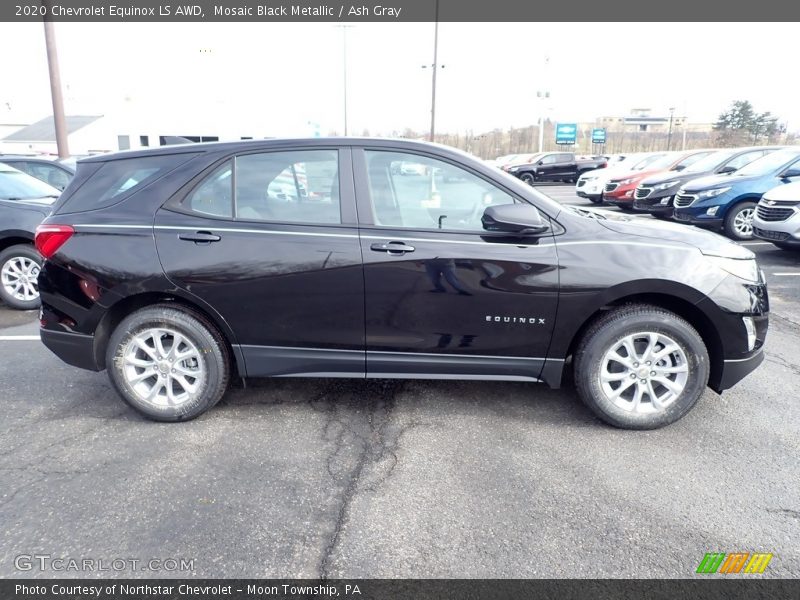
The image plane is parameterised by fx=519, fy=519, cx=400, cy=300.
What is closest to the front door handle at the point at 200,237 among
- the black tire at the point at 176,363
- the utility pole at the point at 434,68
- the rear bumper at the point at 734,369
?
the black tire at the point at 176,363

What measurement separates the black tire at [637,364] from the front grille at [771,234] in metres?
5.76

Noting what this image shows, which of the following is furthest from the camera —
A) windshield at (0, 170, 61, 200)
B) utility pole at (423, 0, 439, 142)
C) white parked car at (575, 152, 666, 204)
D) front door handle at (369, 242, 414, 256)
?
utility pole at (423, 0, 439, 142)

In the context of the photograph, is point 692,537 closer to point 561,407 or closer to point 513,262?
point 561,407

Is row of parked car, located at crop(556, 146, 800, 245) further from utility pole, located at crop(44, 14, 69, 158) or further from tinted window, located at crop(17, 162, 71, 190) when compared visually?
utility pole, located at crop(44, 14, 69, 158)

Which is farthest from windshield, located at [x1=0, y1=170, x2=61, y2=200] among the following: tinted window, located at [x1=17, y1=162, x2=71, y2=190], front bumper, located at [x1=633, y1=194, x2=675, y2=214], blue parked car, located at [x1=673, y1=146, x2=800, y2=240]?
front bumper, located at [x1=633, y1=194, x2=675, y2=214]

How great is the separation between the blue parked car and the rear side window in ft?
30.3

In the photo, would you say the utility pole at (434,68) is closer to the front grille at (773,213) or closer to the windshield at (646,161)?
the windshield at (646,161)

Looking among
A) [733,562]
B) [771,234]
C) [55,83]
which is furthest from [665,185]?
[55,83]

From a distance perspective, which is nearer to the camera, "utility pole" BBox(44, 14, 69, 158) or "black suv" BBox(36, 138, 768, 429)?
"black suv" BBox(36, 138, 768, 429)

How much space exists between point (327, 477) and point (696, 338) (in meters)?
2.33

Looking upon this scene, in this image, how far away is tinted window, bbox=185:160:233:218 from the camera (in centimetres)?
326

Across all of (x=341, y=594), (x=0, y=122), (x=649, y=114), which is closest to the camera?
(x=341, y=594)

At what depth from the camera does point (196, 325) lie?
3.29 metres

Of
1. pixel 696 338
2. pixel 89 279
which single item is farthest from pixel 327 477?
pixel 696 338
